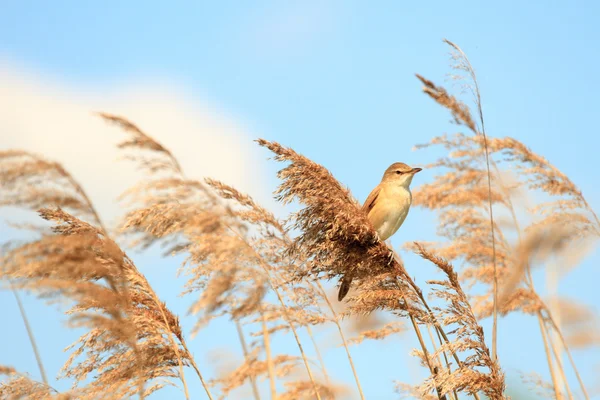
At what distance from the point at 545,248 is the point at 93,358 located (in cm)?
345

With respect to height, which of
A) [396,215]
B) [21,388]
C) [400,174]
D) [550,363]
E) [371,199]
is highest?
[400,174]

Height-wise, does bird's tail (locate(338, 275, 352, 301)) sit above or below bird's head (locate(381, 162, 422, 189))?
below

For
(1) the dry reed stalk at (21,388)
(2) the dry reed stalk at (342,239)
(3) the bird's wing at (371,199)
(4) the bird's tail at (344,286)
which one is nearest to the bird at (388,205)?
(3) the bird's wing at (371,199)

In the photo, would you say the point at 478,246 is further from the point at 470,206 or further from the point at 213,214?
the point at 213,214

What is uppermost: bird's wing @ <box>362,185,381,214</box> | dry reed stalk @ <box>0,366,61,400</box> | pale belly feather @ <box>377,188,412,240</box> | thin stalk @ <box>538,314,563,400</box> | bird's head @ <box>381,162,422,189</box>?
bird's head @ <box>381,162,422,189</box>

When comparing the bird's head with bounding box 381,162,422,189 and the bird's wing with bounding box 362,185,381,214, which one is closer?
the bird's wing with bounding box 362,185,381,214

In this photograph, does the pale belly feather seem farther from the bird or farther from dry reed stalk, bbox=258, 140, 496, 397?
dry reed stalk, bbox=258, 140, 496, 397

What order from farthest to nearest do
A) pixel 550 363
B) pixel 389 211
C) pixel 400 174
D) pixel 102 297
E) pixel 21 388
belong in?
pixel 400 174, pixel 389 211, pixel 550 363, pixel 21 388, pixel 102 297

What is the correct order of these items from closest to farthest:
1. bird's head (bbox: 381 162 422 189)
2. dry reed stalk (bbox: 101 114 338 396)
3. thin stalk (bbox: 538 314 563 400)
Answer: dry reed stalk (bbox: 101 114 338 396), thin stalk (bbox: 538 314 563 400), bird's head (bbox: 381 162 422 189)

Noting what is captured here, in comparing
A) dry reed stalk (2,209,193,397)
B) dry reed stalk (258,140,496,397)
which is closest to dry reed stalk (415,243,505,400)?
dry reed stalk (258,140,496,397)

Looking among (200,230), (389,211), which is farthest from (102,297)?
(389,211)

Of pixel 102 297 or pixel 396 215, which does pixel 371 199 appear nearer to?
pixel 396 215

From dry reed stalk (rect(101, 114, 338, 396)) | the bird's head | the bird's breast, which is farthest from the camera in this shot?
the bird's head

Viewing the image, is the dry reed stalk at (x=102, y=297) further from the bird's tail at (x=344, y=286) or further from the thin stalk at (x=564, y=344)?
the thin stalk at (x=564, y=344)
